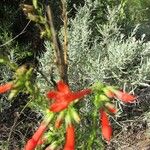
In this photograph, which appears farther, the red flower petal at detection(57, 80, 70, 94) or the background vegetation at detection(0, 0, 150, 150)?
the background vegetation at detection(0, 0, 150, 150)

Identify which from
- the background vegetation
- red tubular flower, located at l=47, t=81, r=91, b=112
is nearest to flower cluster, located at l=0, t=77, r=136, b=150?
red tubular flower, located at l=47, t=81, r=91, b=112

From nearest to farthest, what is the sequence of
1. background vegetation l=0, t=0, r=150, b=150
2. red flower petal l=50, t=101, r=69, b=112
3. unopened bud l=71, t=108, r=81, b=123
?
red flower petal l=50, t=101, r=69, b=112 < unopened bud l=71, t=108, r=81, b=123 < background vegetation l=0, t=0, r=150, b=150

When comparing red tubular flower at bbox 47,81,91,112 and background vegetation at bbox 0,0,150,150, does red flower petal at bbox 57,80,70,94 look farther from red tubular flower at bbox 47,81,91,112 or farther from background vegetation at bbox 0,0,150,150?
background vegetation at bbox 0,0,150,150

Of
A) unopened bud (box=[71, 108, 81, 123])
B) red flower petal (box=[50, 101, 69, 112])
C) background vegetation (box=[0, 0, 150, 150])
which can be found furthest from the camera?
background vegetation (box=[0, 0, 150, 150])

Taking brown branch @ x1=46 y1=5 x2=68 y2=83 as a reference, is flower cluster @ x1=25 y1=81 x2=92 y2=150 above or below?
below

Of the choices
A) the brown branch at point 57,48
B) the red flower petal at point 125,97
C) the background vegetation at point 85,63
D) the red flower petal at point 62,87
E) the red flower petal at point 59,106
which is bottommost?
the background vegetation at point 85,63

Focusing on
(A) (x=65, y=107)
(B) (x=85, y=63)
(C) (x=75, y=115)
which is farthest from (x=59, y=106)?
(B) (x=85, y=63)

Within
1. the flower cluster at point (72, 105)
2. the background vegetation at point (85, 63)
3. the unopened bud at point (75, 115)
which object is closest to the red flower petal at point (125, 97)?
the flower cluster at point (72, 105)

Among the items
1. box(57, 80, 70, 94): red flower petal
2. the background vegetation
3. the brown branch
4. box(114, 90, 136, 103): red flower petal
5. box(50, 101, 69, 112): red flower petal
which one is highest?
the brown branch

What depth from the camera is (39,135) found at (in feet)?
4.60

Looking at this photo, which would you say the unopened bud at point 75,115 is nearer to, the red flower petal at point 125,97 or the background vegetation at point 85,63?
the red flower petal at point 125,97

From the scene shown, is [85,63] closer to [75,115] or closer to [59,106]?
[75,115]

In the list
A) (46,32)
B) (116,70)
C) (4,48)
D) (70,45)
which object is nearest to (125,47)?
(116,70)

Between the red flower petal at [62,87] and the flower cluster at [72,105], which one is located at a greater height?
the red flower petal at [62,87]
